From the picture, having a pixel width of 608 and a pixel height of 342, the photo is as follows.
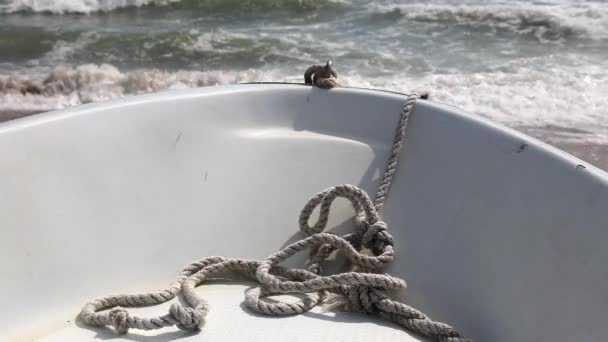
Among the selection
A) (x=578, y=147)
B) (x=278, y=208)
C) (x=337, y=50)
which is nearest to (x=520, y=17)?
(x=337, y=50)

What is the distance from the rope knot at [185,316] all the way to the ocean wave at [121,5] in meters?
4.82

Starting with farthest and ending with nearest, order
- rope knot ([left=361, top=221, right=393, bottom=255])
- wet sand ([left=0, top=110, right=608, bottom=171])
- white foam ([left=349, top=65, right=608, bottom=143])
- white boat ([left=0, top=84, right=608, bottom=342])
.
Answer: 1. white foam ([left=349, top=65, right=608, bottom=143])
2. wet sand ([left=0, top=110, right=608, bottom=171])
3. rope knot ([left=361, top=221, right=393, bottom=255])
4. white boat ([left=0, top=84, right=608, bottom=342])

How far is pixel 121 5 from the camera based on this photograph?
6.11 m

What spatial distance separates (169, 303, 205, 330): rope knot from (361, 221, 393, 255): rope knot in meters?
0.45

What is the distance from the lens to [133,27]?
18.2ft

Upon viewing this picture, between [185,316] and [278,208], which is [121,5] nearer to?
[278,208]

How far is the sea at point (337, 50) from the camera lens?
12.6ft

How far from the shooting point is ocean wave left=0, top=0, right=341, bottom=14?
5.95 metres

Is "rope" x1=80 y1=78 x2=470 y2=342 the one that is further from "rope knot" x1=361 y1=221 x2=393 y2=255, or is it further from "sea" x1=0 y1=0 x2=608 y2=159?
"sea" x1=0 y1=0 x2=608 y2=159

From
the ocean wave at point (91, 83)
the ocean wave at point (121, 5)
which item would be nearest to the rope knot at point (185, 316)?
the ocean wave at point (91, 83)

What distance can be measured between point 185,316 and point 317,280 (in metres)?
→ 0.31

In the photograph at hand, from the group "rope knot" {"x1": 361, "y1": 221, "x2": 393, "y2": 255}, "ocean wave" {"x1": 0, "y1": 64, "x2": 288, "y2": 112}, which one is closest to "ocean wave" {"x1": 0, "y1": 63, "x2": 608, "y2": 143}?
"ocean wave" {"x1": 0, "y1": 64, "x2": 288, "y2": 112}

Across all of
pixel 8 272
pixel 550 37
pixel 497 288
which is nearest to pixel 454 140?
pixel 497 288

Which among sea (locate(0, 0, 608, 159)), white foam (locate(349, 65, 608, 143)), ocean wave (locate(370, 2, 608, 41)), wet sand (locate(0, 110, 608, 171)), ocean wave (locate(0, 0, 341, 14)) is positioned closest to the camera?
wet sand (locate(0, 110, 608, 171))
